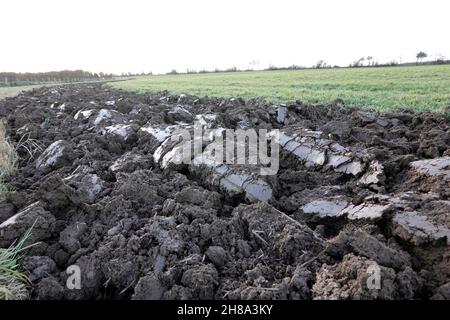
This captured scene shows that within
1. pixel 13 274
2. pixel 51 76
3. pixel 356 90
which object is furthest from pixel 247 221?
pixel 51 76

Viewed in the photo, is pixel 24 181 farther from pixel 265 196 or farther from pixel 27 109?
pixel 27 109

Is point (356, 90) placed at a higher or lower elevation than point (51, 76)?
higher

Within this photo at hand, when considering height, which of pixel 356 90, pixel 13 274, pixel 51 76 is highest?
pixel 356 90

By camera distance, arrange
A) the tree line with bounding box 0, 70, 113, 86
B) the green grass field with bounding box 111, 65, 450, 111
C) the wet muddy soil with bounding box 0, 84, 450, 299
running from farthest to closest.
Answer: the tree line with bounding box 0, 70, 113, 86 → the green grass field with bounding box 111, 65, 450, 111 → the wet muddy soil with bounding box 0, 84, 450, 299

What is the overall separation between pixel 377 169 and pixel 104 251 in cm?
259

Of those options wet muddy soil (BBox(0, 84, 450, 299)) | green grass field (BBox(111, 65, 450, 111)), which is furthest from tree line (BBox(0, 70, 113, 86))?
wet muddy soil (BBox(0, 84, 450, 299))

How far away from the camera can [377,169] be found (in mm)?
3646

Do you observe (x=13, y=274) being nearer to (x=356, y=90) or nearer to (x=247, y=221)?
(x=247, y=221)

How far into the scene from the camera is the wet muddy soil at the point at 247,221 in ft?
7.89

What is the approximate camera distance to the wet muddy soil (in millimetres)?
2404

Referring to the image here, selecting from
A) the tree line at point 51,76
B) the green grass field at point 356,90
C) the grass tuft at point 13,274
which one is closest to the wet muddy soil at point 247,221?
the grass tuft at point 13,274

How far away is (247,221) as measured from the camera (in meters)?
3.10

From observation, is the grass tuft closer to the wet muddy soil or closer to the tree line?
the wet muddy soil
